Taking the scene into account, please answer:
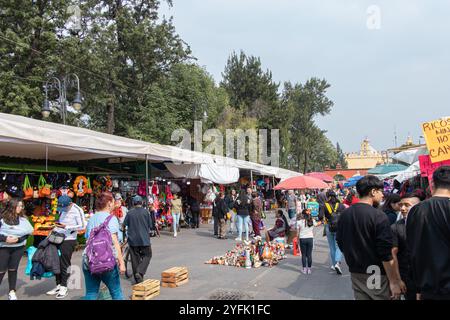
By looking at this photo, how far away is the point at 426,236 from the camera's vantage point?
3.00 metres

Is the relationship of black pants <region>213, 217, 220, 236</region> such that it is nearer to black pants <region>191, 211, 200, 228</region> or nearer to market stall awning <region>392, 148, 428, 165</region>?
black pants <region>191, 211, 200, 228</region>

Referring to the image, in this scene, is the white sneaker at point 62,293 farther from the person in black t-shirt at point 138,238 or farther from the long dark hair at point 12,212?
the long dark hair at point 12,212

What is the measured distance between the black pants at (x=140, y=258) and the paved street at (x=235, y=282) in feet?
1.29

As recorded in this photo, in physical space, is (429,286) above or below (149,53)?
below

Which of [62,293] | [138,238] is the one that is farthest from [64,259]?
[138,238]

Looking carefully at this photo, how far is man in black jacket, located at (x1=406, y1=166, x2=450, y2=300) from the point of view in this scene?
9.61 feet

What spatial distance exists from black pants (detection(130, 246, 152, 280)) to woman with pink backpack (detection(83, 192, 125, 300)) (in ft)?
7.28

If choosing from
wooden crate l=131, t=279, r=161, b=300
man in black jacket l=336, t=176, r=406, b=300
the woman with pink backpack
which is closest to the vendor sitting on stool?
wooden crate l=131, t=279, r=161, b=300

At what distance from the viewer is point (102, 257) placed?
4.42 m

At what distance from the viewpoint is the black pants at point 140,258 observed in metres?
6.90

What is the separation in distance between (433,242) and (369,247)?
2.09 ft
